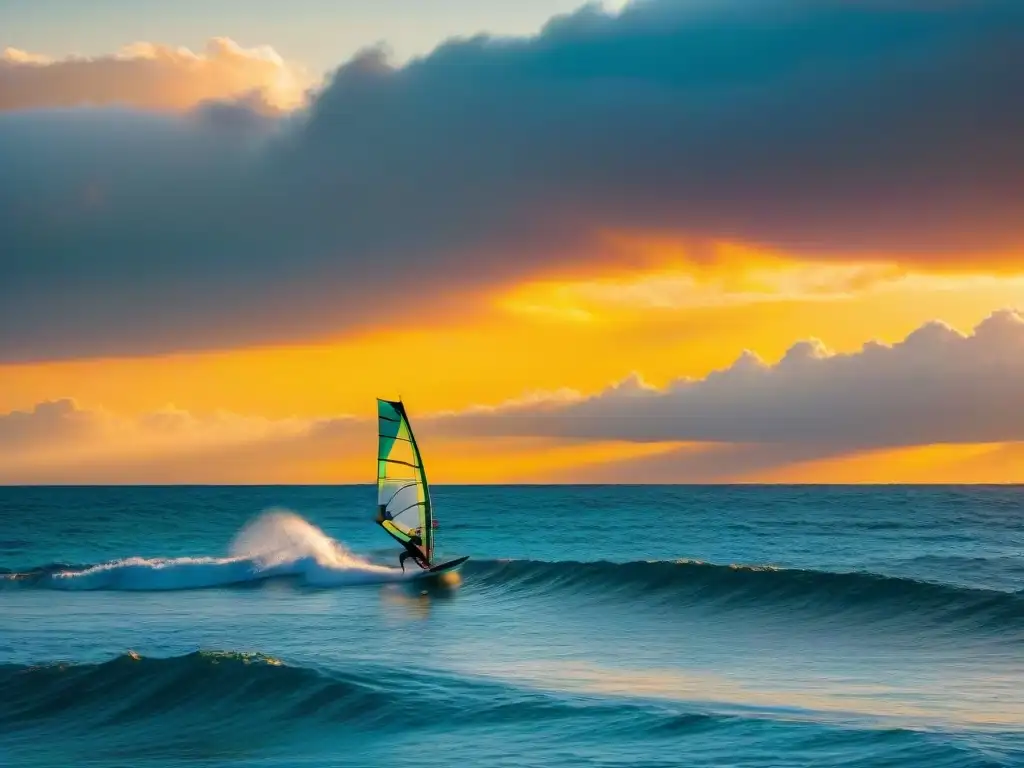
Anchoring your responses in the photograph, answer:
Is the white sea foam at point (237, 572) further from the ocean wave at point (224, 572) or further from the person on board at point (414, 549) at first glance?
the person on board at point (414, 549)

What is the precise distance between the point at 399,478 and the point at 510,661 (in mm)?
12632

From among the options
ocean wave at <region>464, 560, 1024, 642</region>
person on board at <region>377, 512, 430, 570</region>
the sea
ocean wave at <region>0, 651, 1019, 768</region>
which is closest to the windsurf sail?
person on board at <region>377, 512, 430, 570</region>

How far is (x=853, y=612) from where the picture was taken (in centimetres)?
3066

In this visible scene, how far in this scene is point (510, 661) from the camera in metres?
24.0

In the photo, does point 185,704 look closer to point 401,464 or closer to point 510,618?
point 510,618

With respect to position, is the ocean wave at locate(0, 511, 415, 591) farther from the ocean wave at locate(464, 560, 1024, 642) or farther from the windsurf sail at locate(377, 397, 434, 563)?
the ocean wave at locate(464, 560, 1024, 642)

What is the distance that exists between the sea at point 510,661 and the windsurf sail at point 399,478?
220 centimetres

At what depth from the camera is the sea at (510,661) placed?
17375mm

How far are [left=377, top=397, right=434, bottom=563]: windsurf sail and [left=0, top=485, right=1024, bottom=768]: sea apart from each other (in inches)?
86.5

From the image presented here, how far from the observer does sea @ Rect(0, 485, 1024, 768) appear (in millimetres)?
17375

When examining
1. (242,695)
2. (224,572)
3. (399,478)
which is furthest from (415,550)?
(242,695)

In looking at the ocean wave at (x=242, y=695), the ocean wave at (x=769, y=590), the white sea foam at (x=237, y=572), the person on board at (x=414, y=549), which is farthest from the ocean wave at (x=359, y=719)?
the white sea foam at (x=237, y=572)

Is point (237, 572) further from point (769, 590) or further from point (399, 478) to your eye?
point (769, 590)

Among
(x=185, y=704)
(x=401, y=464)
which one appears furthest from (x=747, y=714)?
(x=401, y=464)
